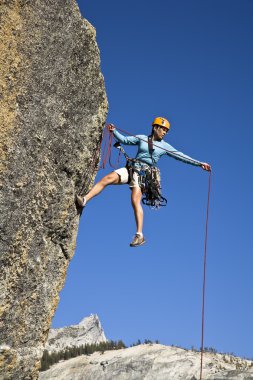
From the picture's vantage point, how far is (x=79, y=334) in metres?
58.2

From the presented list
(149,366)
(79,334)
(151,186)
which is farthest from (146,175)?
(79,334)

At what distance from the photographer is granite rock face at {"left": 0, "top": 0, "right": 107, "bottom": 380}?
7.42 metres

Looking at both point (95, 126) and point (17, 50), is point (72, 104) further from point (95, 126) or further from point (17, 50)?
point (17, 50)

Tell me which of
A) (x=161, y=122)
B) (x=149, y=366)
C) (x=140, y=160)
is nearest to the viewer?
(x=140, y=160)

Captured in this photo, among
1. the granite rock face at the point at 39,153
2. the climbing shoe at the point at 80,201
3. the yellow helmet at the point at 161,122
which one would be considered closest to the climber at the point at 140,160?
the yellow helmet at the point at 161,122

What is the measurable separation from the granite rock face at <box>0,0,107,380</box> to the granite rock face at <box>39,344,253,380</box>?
802 inches

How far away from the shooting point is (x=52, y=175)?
313 inches

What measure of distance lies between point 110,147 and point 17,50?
8.60 ft

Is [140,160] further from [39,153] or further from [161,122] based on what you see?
[39,153]

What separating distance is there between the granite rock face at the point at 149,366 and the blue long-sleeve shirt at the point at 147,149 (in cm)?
1831

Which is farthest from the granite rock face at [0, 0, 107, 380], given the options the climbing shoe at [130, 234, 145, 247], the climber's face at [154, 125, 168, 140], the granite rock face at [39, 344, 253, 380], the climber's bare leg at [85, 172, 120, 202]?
the granite rock face at [39, 344, 253, 380]

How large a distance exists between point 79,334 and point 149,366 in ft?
82.1

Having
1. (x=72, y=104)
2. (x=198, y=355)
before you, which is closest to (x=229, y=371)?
(x=198, y=355)

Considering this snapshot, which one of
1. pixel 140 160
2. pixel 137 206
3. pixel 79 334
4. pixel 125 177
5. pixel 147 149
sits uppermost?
pixel 79 334
